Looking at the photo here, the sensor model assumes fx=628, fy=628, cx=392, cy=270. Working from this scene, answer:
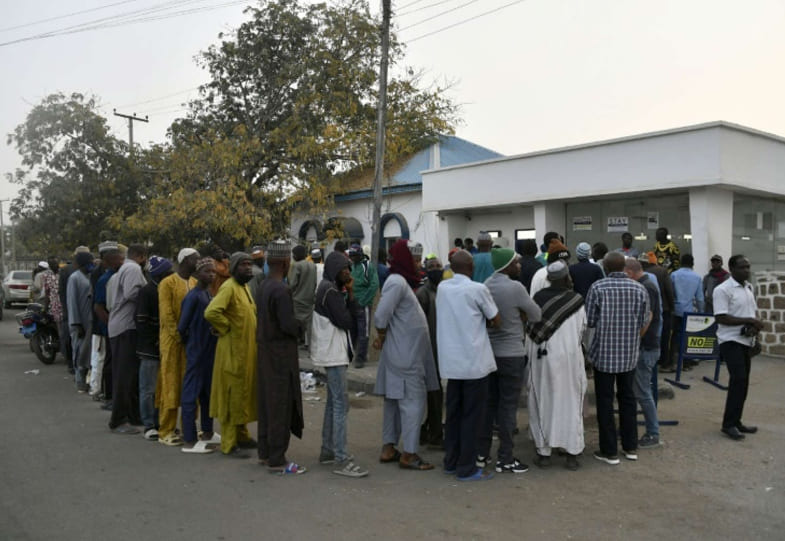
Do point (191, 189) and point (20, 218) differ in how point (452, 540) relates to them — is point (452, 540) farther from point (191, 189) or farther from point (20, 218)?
point (20, 218)

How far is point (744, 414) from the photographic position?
297 inches

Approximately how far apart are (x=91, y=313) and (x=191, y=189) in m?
12.2

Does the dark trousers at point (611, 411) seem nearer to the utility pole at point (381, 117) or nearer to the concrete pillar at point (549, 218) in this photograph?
the utility pole at point (381, 117)

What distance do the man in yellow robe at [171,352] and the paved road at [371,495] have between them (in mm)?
227

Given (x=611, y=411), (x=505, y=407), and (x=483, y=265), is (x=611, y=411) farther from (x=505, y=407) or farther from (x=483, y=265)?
(x=483, y=265)

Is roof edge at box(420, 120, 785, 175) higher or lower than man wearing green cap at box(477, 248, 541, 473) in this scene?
higher

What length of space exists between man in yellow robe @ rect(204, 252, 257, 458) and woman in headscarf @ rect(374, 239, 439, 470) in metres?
1.27

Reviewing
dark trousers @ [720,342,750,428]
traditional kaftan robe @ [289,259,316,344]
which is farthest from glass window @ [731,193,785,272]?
traditional kaftan robe @ [289,259,316,344]

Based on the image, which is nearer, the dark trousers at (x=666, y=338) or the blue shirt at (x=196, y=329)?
the blue shirt at (x=196, y=329)

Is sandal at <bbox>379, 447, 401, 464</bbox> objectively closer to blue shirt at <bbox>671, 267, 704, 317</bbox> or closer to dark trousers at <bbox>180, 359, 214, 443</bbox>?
dark trousers at <bbox>180, 359, 214, 443</bbox>

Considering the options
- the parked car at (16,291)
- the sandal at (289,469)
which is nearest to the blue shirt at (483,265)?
the sandal at (289,469)

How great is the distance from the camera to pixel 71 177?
71.4ft

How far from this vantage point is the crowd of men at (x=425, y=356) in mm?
5473

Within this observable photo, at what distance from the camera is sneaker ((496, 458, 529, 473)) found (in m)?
5.49
